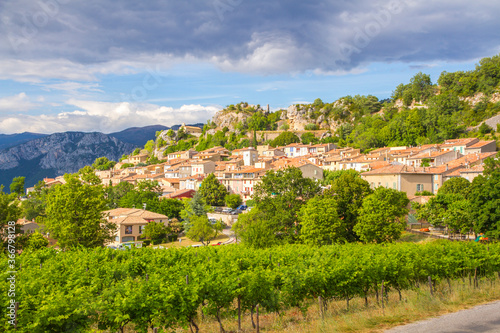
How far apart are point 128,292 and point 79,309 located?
1550 millimetres

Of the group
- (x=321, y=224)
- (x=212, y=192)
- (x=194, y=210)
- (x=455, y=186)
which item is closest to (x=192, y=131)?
(x=212, y=192)

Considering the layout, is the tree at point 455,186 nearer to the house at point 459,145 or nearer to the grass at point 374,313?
the house at point 459,145

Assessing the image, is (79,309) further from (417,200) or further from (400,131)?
(400,131)

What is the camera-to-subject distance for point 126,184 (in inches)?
2726

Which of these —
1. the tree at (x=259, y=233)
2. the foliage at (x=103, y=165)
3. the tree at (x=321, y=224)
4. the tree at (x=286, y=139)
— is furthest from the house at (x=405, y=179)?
the foliage at (x=103, y=165)

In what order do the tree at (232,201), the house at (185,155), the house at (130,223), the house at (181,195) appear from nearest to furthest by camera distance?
1. the house at (130,223)
2. the tree at (232,201)
3. the house at (181,195)
4. the house at (185,155)

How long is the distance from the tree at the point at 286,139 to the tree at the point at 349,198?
74.7m

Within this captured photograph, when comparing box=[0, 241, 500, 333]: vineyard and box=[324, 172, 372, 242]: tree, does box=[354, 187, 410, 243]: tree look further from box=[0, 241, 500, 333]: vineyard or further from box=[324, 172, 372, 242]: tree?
box=[0, 241, 500, 333]: vineyard

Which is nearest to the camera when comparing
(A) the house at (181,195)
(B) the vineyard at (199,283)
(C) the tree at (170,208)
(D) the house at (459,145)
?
(B) the vineyard at (199,283)

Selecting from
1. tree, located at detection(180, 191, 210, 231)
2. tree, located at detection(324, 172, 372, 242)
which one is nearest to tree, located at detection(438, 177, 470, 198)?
tree, located at detection(324, 172, 372, 242)

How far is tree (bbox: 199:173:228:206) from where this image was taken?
63.2 metres

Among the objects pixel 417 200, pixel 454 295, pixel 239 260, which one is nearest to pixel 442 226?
pixel 417 200

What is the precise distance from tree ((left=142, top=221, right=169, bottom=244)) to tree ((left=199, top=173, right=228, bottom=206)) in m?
15.8

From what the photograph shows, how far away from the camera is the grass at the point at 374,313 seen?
11.2 m
